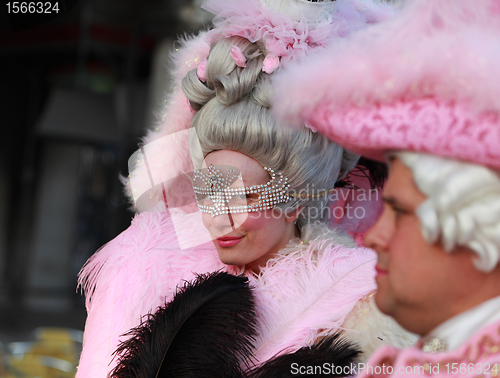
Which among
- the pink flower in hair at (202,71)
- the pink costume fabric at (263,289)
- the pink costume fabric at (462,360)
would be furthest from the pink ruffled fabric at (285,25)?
the pink costume fabric at (462,360)

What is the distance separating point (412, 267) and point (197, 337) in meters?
0.66

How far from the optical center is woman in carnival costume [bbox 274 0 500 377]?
26.1 inches

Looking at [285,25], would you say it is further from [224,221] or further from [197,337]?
[197,337]

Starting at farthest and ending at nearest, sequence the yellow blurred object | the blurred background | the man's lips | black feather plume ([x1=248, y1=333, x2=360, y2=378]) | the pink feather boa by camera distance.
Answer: the blurred background → the yellow blurred object → the pink feather boa → black feather plume ([x1=248, y1=333, x2=360, y2=378]) → the man's lips

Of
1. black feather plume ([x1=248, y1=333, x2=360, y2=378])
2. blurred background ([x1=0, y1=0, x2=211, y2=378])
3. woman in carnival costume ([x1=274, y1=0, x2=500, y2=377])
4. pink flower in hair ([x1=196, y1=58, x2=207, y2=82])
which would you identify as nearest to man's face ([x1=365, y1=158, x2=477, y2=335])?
woman in carnival costume ([x1=274, y1=0, x2=500, y2=377])

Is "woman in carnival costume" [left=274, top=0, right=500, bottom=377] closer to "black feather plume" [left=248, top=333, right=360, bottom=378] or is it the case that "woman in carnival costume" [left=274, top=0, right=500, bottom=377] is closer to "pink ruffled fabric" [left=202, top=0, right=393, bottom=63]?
"black feather plume" [left=248, top=333, right=360, bottom=378]

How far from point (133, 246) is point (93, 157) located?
17.2 ft

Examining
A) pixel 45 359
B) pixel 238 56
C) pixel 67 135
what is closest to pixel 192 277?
pixel 238 56

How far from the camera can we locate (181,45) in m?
1.76

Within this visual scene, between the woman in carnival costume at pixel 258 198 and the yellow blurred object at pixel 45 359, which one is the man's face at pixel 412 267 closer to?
the woman in carnival costume at pixel 258 198

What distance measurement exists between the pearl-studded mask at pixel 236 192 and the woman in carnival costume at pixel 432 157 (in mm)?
694

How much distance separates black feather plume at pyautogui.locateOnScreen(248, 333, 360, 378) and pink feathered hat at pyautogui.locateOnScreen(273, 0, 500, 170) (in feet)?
1.68

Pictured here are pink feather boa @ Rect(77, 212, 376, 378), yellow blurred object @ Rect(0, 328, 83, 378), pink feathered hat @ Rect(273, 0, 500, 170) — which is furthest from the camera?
yellow blurred object @ Rect(0, 328, 83, 378)

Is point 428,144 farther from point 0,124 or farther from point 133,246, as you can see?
point 0,124
